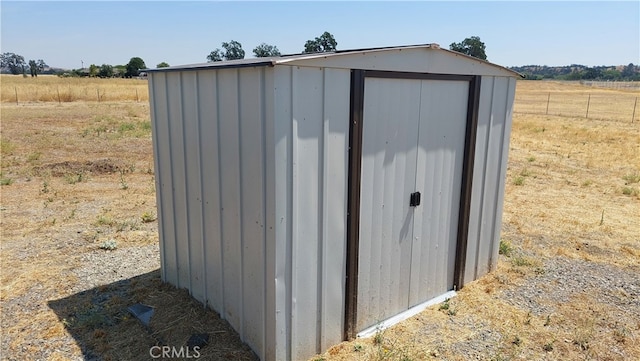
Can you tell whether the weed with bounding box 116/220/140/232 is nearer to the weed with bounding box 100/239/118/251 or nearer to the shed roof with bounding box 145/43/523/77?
the weed with bounding box 100/239/118/251

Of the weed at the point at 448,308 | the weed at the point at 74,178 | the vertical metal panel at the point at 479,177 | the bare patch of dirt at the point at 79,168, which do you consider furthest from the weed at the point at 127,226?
the vertical metal panel at the point at 479,177

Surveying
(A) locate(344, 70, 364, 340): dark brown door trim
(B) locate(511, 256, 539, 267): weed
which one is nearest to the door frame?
(A) locate(344, 70, 364, 340): dark brown door trim

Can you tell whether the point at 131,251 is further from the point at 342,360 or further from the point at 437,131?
the point at 437,131

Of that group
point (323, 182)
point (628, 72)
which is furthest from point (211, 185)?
point (628, 72)

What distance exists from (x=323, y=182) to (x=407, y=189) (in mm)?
904

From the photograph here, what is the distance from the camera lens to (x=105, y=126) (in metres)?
15.0

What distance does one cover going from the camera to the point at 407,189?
345 cm

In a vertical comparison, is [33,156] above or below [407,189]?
below

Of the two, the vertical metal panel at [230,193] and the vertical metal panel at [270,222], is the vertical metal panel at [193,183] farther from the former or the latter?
the vertical metal panel at [270,222]

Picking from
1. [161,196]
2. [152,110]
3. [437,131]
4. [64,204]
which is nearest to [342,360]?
[437,131]

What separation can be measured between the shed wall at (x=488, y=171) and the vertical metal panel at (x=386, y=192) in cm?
93

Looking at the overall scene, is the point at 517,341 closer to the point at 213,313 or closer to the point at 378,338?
the point at 378,338

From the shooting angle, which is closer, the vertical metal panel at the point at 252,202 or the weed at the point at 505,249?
the vertical metal panel at the point at 252,202

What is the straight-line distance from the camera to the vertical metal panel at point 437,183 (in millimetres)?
3496
